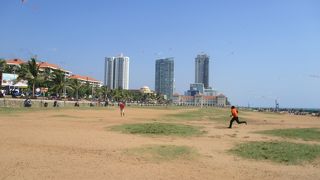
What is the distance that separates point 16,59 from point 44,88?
3080cm

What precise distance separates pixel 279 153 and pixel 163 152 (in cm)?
407

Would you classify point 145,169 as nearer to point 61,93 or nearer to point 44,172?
point 44,172

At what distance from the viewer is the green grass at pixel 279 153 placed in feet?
43.8

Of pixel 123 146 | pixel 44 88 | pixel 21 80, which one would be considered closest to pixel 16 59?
pixel 44 88

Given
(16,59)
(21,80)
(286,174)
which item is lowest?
(286,174)

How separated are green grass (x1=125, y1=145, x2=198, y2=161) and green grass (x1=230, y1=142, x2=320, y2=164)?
5.90ft

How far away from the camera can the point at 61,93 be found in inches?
4156

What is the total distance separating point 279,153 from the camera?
1446cm

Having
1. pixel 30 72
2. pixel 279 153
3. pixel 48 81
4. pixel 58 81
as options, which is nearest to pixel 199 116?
pixel 30 72

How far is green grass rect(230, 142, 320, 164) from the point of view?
1334 cm

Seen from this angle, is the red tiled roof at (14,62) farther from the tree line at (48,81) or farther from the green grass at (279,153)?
the green grass at (279,153)

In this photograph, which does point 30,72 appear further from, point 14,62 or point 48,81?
point 14,62

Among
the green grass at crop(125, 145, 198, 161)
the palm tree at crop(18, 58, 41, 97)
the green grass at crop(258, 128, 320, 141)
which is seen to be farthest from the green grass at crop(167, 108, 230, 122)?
the palm tree at crop(18, 58, 41, 97)

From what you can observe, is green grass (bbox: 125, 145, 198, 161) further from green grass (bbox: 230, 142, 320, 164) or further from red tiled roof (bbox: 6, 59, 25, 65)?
red tiled roof (bbox: 6, 59, 25, 65)
